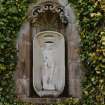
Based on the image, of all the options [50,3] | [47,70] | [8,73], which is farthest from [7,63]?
[50,3]

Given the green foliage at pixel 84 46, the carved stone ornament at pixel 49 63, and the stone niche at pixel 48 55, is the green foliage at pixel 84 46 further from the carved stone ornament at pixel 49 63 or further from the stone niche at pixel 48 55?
the carved stone ornament at pixel 49 63

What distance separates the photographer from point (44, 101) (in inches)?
201

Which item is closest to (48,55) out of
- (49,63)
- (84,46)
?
(49,63)

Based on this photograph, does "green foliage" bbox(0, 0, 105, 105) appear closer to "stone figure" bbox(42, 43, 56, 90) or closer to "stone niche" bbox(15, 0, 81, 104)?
"stone niche" bbox(15, 0, 81, 104)

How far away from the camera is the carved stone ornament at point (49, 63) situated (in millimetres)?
5234

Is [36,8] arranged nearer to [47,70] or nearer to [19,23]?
[19,23]

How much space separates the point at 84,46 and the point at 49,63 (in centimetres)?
52

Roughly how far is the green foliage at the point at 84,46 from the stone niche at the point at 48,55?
10 centimetres

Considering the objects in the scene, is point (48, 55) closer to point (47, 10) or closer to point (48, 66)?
point (48, 66)

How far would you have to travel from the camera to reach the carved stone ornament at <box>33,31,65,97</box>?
5234mm

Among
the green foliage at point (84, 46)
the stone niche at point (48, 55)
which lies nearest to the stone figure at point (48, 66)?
the stone niche at point (48, 55)

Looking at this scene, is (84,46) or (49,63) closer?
(84,46)

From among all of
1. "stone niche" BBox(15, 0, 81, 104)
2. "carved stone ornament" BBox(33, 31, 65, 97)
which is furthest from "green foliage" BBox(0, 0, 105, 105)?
"carved stone ornament" BBox(33, 31, 65, 97)

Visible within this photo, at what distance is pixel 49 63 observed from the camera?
5.30 metres
